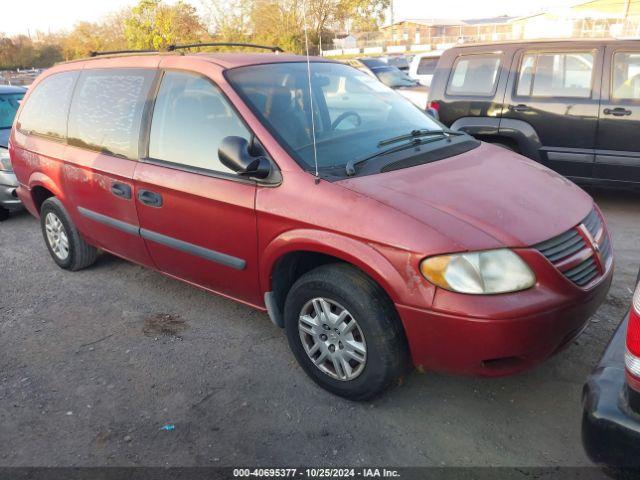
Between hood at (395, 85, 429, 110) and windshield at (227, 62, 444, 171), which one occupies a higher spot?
windshield at (227, 62, 444, 171)

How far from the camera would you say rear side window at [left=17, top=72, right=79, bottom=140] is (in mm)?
4402

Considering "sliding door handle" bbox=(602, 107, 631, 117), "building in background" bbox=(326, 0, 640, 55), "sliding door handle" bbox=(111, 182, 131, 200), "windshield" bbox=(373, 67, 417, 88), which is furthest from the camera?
"building in background" bbox=(326, 0, 640, 55)

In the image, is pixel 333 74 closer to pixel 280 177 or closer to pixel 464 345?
pixel 280 177

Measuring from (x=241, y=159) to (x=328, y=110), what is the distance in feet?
3.25

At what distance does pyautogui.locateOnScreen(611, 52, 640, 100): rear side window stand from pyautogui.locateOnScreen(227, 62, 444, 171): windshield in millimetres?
2886

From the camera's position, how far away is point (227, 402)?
300 centimetres

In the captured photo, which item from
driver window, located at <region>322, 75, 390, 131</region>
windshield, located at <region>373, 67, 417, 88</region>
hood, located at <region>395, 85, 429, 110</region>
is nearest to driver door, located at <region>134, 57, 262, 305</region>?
driver window, located at <region>322, 75, 390, 131</region>

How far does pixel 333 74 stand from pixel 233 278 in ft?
5.39

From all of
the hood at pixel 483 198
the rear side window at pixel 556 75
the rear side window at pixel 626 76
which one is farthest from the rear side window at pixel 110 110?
the rear side window at pixel 626 76

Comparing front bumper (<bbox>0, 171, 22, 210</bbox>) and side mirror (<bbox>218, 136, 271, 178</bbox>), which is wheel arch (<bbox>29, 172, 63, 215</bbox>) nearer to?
front bumper (<bbox>0, 171, 22, 210</bbox>)

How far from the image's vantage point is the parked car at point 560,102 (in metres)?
5.57

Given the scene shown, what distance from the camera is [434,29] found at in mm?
66812

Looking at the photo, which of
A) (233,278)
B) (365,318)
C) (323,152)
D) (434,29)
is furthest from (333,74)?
(434,29)

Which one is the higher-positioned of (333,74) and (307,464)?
(333,74)
